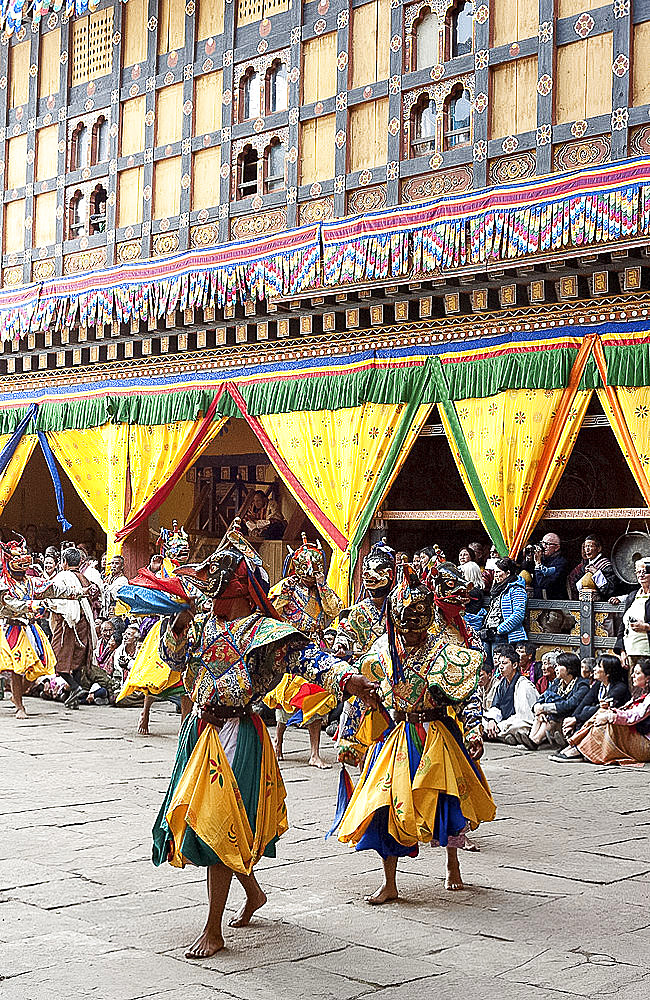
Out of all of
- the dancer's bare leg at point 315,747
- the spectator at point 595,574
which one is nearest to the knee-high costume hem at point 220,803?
the dancer's bare leg at point 315,747

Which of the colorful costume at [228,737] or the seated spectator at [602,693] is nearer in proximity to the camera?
the colorful costume at [228,737]

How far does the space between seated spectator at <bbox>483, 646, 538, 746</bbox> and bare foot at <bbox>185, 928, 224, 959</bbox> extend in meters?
6.16

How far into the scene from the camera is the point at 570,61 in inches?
412

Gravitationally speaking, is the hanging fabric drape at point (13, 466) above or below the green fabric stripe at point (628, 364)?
below

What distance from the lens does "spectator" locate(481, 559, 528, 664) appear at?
1088cm

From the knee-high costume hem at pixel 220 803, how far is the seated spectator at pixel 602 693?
533 cm

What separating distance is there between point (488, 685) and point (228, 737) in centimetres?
635

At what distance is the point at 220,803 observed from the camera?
4957 millimetres

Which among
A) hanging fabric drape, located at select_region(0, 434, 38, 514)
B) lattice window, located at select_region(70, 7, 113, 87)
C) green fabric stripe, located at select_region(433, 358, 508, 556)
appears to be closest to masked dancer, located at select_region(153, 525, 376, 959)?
green fabric stripe, located at select_region(433, 358, 508, 556)

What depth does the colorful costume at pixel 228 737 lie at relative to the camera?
494 centimetres

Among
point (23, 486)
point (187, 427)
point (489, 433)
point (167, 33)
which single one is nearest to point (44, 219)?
point (167, 33)

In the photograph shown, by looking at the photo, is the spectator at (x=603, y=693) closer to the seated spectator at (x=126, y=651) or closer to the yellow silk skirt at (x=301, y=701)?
the yellow silk skirt at (x=301, y=701)

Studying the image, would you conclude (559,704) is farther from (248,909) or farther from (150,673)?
(248,909)

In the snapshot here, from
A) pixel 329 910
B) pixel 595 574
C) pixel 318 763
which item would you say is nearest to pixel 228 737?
pixel 329 910
